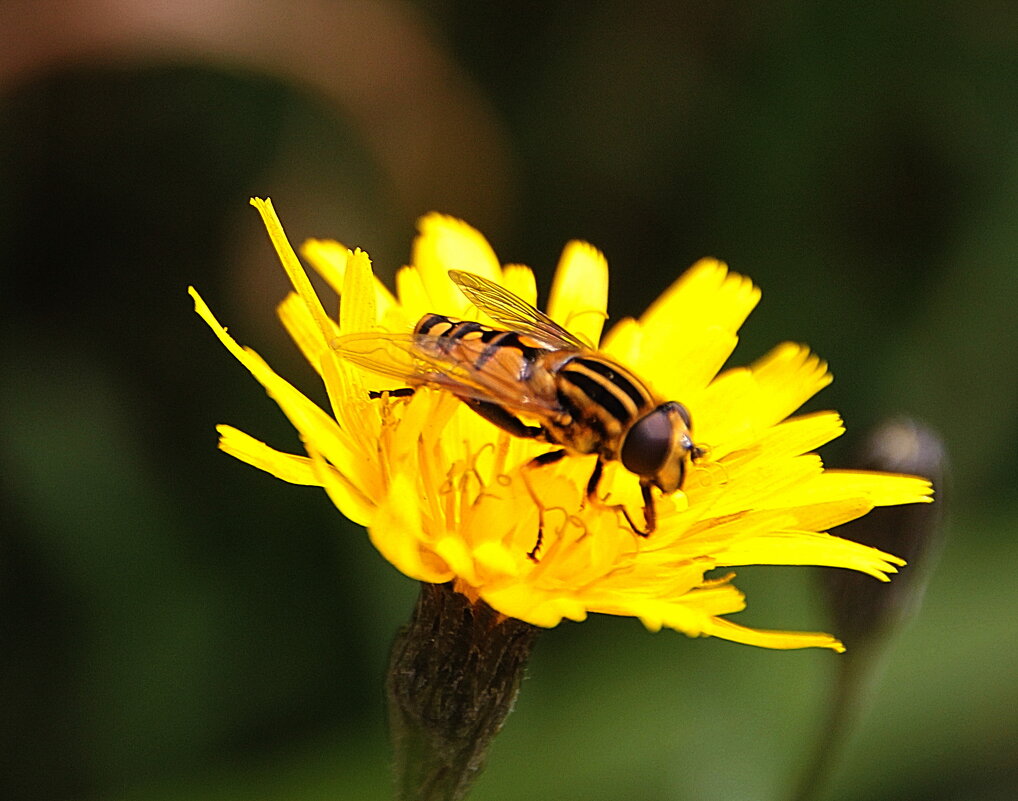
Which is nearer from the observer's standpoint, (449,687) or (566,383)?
(449,687)

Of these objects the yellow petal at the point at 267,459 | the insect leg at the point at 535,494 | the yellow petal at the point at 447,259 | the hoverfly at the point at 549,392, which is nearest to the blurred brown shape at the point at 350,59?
the yellow petal at the point at 447,259

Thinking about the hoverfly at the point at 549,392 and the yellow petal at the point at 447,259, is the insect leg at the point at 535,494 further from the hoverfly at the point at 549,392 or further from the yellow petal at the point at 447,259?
the yellow petal at the point at 447,259

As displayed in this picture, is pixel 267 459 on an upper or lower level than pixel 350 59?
lower

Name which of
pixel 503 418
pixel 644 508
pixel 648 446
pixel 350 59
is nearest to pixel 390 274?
pixel 350 59

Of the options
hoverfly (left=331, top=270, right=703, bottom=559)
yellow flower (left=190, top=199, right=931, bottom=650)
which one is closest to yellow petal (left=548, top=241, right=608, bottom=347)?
yellow flower (left=190, top=199, right=931, bottom=650)

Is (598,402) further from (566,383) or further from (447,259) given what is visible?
(447,259)

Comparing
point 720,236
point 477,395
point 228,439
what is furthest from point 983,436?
point 228,439

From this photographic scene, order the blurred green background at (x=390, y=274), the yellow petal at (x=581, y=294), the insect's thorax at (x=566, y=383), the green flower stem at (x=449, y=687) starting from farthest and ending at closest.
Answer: the blurred green background at (x=390, y=274) < the yellow petal at (x=581, y=294) < the insect's thorax at (x=566, y=383) < the green flower stem at (x=449, y=687)
